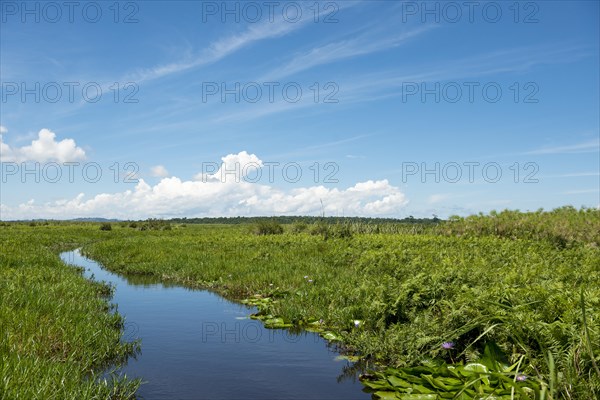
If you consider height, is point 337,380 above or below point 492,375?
below

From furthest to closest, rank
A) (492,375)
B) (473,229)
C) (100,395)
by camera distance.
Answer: (473,229), (100,395), (492,375)

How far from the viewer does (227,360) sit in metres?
7.36

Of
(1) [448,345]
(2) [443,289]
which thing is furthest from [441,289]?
(1) [448,345]

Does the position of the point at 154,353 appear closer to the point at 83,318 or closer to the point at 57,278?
the point at 83,318

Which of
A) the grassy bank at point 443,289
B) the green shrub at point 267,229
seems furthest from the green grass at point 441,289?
the green shrub at point 267,229

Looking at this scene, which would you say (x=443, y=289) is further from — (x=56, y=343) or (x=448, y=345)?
(x=56, y=343)

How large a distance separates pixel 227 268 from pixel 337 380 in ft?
33.6

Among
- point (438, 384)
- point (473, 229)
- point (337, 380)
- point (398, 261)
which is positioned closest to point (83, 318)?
point (337, 380)

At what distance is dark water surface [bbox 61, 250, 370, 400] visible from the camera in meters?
6.10

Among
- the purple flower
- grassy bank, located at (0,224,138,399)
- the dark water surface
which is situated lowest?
the dark water surface

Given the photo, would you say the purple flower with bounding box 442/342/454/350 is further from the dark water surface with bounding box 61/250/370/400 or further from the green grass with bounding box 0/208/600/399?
the dark water surface with bounding box 61/250/370/400

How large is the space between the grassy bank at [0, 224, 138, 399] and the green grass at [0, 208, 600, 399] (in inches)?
17.2

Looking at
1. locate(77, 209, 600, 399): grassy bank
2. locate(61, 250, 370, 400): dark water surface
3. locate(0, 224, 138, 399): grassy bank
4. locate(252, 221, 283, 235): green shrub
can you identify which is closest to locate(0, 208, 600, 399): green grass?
locate(77, 209, 600, 399): grassy bank

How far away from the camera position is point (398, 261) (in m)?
13.5
